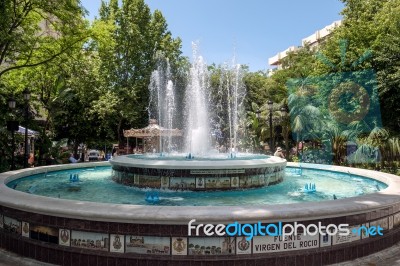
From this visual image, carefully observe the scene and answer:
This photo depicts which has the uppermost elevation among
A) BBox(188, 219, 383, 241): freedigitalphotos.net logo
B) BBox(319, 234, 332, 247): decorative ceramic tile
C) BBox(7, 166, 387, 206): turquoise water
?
BBox(188, 219, 383, 241): freedigitalphotos.net logo

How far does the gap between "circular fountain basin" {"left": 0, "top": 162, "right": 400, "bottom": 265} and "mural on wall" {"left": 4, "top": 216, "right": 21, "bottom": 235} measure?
0.11 meters

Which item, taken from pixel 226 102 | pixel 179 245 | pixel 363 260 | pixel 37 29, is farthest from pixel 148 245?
pixel 226 102

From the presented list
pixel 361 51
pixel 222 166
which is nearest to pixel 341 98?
pixel 361 51

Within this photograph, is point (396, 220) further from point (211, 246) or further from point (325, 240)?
point (211, 246)

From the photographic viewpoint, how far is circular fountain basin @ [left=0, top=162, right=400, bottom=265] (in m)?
5.08

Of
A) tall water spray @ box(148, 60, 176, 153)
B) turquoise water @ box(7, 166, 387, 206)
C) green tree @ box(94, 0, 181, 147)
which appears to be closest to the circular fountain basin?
turquoise water @ box(7, 166, 387, 206)

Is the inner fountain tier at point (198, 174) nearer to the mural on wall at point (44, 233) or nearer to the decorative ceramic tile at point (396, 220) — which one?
the decorative ceramic tile at point (396, 220)

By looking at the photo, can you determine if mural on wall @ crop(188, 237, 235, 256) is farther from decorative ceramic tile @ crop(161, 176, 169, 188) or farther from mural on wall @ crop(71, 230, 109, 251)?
decorative ceramic tile @ crop(161, 176, 169, 188)

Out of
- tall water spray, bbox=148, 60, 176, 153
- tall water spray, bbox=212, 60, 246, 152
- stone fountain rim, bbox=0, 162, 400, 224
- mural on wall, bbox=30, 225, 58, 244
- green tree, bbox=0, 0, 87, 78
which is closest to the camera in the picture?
stone fountain rim, bbox=0, 162, 400, 224

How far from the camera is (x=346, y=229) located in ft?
18.5

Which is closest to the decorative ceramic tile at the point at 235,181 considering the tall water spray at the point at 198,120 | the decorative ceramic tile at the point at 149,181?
the decorative ceramic tile at the point at 149,181

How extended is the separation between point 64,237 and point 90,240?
0.49 metres

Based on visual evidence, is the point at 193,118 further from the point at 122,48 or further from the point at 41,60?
the point at 122,48

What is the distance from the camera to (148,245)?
5.12 m
